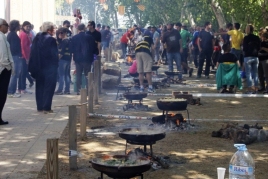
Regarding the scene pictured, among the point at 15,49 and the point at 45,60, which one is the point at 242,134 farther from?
the point at 15,49

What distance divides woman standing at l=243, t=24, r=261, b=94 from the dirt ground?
2655mm

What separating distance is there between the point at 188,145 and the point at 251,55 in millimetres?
8865

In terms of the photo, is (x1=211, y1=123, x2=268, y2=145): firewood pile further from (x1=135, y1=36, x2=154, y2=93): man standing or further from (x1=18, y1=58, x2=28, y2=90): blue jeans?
(x1=18, y1=58, x2=28, y2=90): blue jeans

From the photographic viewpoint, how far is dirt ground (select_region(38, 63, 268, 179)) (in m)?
8.75

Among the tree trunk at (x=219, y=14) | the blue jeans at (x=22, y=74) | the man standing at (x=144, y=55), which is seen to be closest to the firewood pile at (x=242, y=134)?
the man standing at (x=144, y=55)

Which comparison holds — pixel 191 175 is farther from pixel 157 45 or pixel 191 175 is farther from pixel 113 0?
pixel 113 0

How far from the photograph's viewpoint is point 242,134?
11.0 metres

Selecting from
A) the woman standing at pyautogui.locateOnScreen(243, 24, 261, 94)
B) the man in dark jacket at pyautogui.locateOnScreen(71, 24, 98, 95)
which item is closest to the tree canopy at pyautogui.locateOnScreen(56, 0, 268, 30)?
the woman standing at pyautogui.locateOnScreen(243, 24, 261, 94)

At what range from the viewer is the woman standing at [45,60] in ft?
46.5

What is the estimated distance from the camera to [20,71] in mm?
17719

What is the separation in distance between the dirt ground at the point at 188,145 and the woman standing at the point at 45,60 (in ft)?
4.38

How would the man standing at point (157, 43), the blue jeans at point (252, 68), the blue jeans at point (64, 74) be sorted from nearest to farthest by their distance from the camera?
the blue jeans at point (64, 74) → the blue jeans at point (252, 68) → the man standing at point (157, 43)

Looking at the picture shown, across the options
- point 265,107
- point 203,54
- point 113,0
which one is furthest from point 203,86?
point 113,0

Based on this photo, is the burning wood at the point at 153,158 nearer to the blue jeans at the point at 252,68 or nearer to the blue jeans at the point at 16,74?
the blue jeans at the point at 16,74
